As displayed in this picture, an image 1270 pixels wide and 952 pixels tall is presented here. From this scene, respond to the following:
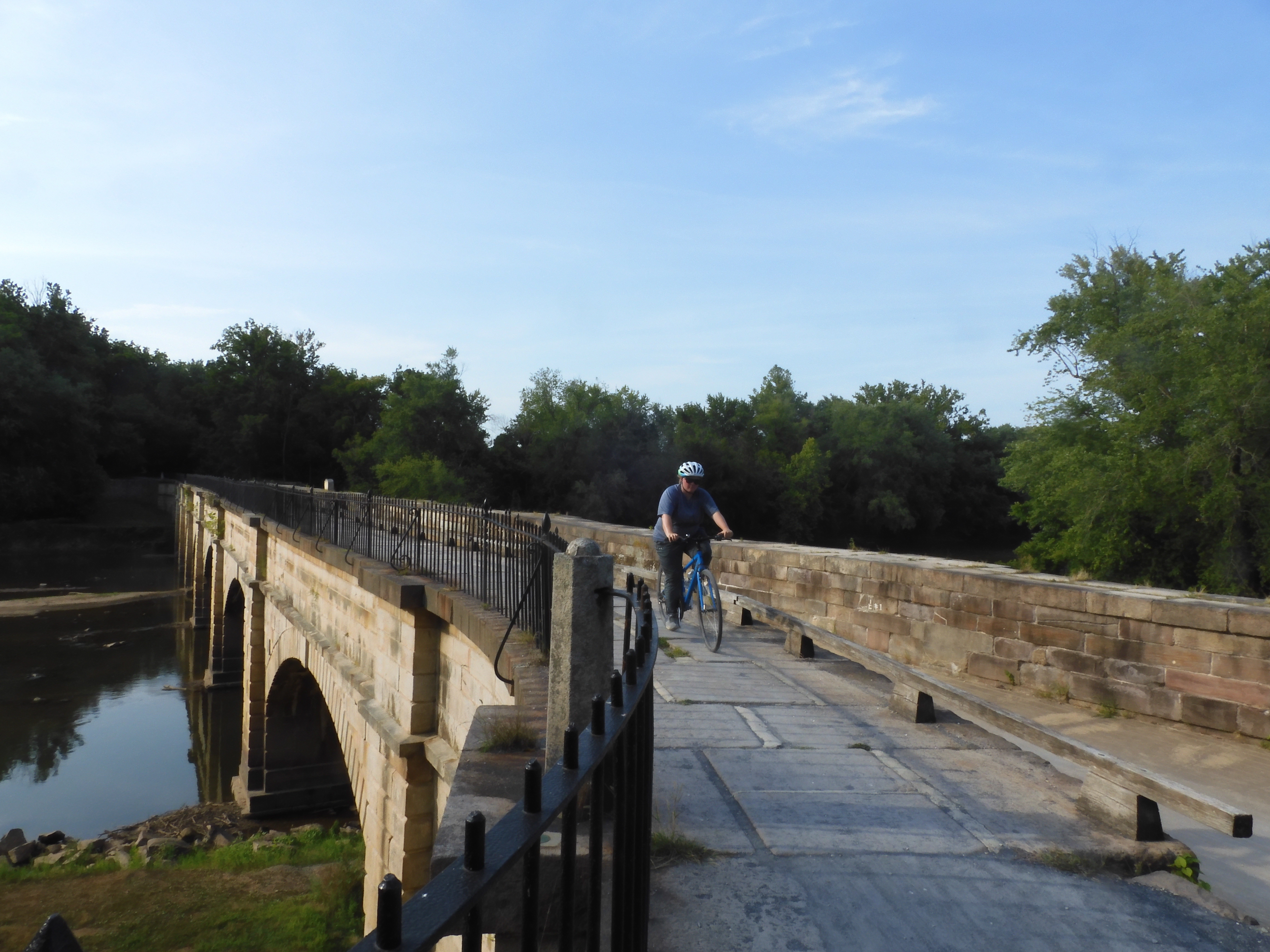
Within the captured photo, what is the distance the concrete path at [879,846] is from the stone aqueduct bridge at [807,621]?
130 cm

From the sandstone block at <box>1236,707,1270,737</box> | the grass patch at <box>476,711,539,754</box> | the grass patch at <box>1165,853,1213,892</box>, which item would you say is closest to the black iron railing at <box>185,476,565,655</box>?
A: the grass patch at <box>476,711,539,754</box>

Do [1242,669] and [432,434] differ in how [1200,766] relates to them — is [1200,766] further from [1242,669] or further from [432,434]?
[432,434]

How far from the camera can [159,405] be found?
65562mm

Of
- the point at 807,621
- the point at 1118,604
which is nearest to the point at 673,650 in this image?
the point at 807,621

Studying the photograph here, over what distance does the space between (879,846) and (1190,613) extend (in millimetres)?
4915

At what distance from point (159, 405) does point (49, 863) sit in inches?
2391

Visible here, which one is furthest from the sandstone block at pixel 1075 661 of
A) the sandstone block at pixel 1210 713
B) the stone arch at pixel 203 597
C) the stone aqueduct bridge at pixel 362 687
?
the stone arch at pixel 203 597

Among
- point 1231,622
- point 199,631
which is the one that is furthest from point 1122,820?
point 199,631

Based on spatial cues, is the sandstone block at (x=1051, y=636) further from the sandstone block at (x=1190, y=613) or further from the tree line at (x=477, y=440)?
the tree line at (x=477, y=440)

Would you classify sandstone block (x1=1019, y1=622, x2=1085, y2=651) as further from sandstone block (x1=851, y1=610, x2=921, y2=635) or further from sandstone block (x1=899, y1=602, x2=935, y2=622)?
sandstone block (x1=851, y1=610, x2=921, y2=635)

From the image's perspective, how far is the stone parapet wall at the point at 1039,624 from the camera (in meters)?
6.80

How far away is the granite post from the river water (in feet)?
49.0

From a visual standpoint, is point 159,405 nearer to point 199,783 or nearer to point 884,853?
point 199,783

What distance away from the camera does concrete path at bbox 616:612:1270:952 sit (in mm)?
2828
